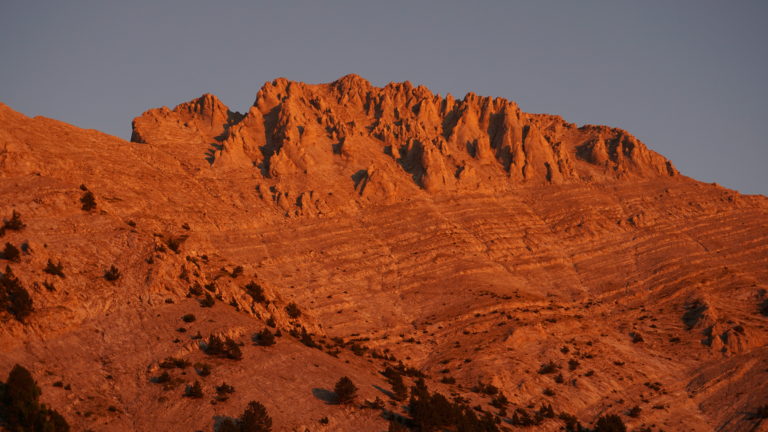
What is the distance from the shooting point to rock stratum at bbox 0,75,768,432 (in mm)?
51125

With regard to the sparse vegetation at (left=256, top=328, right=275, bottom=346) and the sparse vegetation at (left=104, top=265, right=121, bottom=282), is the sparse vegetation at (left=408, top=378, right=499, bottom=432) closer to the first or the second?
the sparse vegetation at (left=256, top=328, right=275, bottom=346)

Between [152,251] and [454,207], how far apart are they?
46792 millimetres

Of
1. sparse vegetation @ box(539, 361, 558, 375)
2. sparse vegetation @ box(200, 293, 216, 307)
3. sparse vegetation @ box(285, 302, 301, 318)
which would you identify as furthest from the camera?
sparse vegetation @ box(539, 361, 558, 375)

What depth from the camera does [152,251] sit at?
197 ft

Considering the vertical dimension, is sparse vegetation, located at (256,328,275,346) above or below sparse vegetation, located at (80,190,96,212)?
below

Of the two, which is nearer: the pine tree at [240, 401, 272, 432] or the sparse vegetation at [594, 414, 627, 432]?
the pine tree at [240, 401, 272, 432]

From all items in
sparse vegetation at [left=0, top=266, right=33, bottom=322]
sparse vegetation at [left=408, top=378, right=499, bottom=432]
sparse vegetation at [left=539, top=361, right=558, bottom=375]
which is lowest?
sparse vegetation at [left=408, top=378, right=499, bottom=432]

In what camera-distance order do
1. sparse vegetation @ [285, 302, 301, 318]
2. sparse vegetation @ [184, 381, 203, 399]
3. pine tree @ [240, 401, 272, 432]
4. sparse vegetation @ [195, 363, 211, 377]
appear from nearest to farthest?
pine tree @ [240, 401, 272, 432] → sparse vegetation @ [184, 381, 203, 399] → sparse vegetation @ [195, 363, 211, 377] → sparse vegetation @ [285, 302, 301, 318]

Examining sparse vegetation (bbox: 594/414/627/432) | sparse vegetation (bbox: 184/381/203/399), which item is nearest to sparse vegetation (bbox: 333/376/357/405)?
sparse vegetation (bbox: 184/381/203/399)

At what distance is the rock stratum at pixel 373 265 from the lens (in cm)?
5112

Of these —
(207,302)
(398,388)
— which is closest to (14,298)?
(207,302)

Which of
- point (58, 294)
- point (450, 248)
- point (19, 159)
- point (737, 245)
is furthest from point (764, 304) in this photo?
point (19, 159)

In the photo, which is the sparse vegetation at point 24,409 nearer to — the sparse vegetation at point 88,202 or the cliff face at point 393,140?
the sparse vegetation at point 88,202

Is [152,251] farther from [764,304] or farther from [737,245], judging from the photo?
[737,245]
